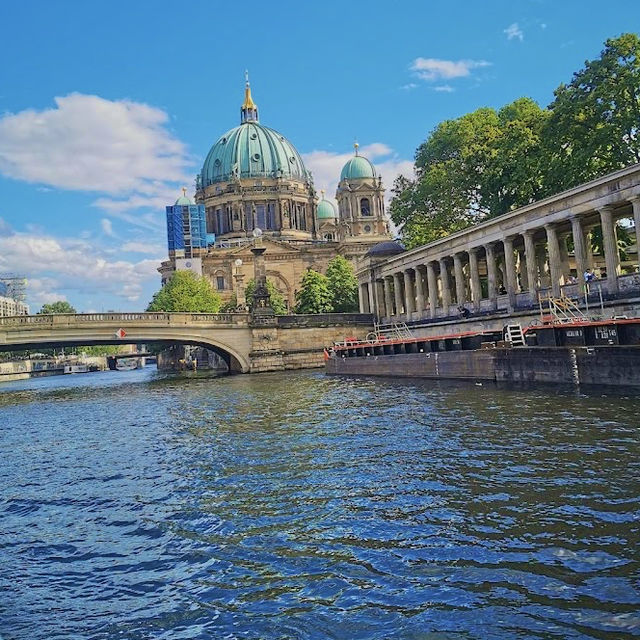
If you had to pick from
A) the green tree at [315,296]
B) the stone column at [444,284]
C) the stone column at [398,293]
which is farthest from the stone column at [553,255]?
the green tree at [315,296]

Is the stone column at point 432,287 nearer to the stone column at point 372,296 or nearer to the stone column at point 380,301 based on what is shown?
the stone column at point 380,301

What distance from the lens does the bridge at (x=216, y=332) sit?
5756 cm

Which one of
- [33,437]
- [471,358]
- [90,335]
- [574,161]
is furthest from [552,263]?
[90,335]

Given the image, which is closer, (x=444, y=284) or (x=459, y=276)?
(x=459, y=276)

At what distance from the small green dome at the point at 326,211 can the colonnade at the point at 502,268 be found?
88444mm

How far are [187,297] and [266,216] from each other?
4837 cm

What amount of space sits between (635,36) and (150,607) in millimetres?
41727

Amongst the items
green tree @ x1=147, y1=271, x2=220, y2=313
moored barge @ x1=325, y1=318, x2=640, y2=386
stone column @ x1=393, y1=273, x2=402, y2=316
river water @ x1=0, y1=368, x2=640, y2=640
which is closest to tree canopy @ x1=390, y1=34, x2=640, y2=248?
stone column @ x1=393, y1=273, x2=402, y2=316

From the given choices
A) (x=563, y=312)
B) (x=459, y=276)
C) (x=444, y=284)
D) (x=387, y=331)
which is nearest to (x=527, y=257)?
(x=459, y=276)

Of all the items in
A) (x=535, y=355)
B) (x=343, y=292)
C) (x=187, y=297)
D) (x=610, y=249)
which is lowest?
(x=535, y=355)

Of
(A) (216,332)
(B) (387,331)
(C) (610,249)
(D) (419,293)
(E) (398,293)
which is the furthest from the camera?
(E) (398,293)

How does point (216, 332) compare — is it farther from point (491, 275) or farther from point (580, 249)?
point (580, 249)

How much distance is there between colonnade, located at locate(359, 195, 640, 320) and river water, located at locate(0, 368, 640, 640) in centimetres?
1904

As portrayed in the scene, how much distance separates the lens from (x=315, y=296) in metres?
90.5
